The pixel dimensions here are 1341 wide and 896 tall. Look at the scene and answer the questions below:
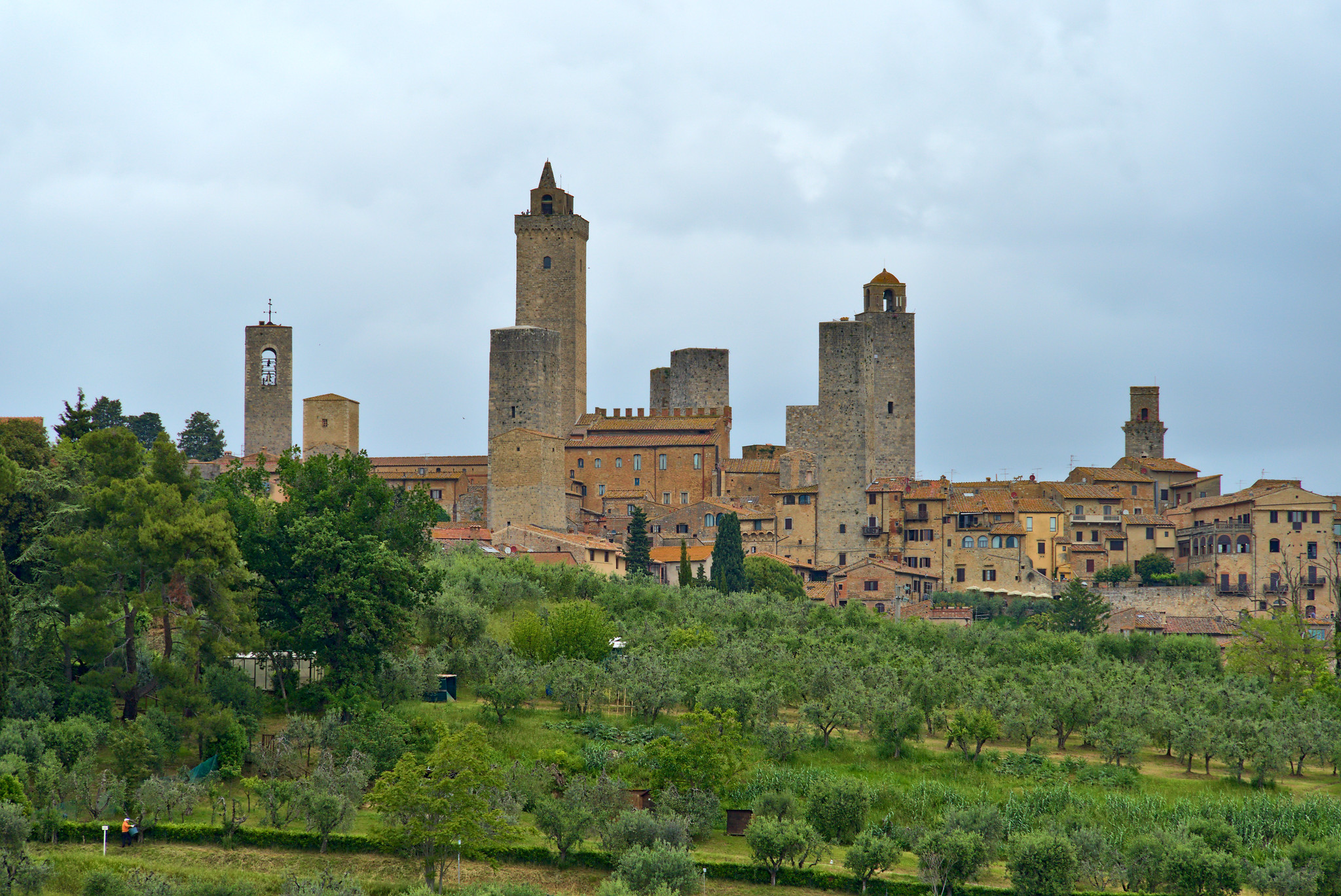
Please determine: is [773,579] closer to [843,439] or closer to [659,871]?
[843,439]

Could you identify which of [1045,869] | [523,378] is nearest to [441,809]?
[1045,869]

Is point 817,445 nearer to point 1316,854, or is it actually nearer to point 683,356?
point 683,356

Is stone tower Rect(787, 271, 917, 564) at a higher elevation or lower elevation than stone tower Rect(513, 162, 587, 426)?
lower

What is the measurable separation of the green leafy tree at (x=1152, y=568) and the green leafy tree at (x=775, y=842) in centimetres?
4155

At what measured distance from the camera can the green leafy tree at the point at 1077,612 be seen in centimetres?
5925

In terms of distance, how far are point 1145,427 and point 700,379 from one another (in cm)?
2181

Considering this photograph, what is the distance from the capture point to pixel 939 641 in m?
51.6

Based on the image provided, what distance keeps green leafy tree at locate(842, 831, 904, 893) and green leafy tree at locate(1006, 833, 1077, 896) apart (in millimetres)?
2170

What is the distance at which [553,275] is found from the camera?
78875 mm

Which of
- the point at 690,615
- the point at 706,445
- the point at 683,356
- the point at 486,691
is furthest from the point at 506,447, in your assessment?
the point at 486,691

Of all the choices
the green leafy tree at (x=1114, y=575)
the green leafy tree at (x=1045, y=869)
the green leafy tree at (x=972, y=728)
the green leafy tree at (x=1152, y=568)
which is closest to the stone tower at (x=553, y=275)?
the green leafy tree at (x=1114, y=575)

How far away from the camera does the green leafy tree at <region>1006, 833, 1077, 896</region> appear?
29625 millimetres

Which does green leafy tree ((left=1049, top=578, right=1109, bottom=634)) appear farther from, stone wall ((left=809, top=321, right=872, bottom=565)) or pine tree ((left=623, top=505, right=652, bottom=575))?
pine tree ((left=623, top=505, right=652, bottom=575))

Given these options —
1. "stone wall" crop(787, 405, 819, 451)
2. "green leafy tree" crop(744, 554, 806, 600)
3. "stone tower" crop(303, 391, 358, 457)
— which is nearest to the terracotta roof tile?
"stone wall" crop(787, 405, 819, 451)
